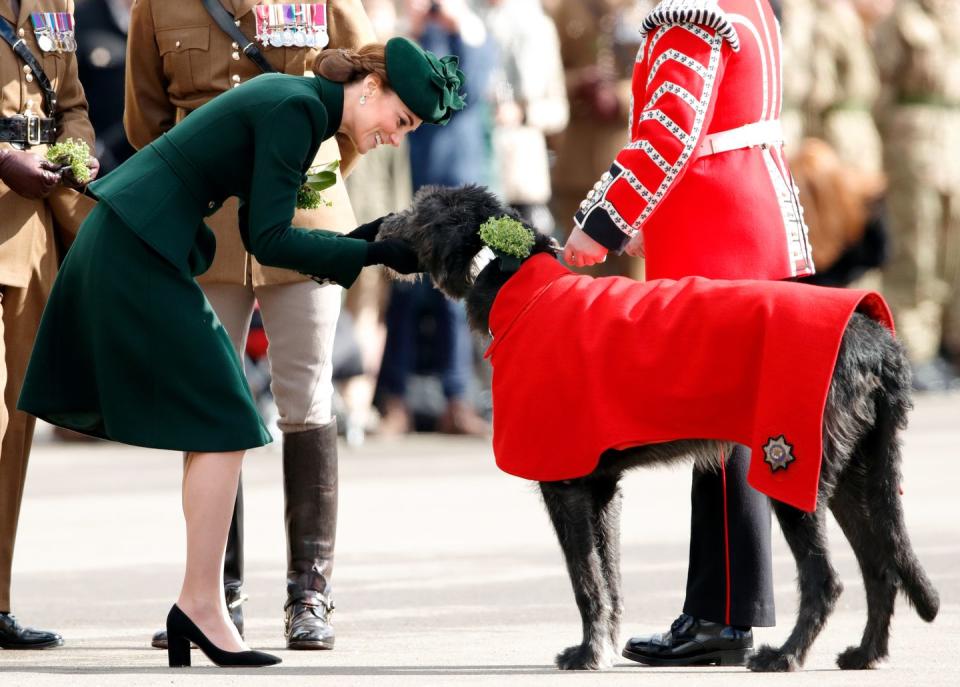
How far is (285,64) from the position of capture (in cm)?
679

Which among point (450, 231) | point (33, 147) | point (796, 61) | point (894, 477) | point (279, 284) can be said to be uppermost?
point (796, 61)

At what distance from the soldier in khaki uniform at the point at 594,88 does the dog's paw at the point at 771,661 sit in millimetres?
7912

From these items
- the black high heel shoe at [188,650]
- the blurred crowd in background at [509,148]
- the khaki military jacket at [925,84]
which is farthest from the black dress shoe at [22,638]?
the khaki military jacket at [925,84]

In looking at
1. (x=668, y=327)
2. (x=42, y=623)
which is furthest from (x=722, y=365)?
(x=42, y=623)

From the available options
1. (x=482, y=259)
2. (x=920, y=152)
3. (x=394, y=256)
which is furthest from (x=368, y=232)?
(x=920, y=152)

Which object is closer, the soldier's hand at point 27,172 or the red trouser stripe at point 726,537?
the red trouser stripe at point 726,537

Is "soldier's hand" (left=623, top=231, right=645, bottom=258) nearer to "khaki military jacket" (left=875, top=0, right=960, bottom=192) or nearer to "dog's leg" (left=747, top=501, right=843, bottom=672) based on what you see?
"dog's leg" (left=747, top=501, right=843, bottom=672)

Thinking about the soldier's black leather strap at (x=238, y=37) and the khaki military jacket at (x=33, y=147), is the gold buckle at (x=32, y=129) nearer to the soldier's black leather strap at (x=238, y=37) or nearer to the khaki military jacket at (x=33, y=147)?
the khaki military jacket at (x=33, y=147)

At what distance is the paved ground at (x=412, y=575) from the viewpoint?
19.7 ft

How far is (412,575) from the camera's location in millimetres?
8164

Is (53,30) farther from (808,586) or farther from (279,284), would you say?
(808,586)

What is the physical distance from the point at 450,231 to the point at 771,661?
1545mm

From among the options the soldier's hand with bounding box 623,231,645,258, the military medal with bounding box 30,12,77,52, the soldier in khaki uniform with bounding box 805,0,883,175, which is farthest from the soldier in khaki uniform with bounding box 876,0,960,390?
the military medal with bounding box 30,12,77,52

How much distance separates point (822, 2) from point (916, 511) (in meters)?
7.02
